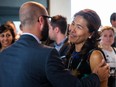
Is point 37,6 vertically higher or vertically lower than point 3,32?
higher

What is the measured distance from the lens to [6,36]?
2904 millimetres

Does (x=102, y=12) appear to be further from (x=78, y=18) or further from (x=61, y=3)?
(x=78, y=18)

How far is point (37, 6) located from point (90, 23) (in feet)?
1.28

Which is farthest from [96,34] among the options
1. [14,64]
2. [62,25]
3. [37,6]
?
[62,25]

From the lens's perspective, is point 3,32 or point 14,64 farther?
point 3,32

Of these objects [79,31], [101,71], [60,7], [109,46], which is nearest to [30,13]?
[79,31]

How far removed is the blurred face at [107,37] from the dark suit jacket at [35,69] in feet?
4.92

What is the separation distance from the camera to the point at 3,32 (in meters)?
2.94

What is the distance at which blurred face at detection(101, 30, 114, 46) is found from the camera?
8.97ft

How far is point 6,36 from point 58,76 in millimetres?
1855

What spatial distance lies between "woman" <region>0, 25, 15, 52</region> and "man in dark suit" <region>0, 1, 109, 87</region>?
1.59 meters

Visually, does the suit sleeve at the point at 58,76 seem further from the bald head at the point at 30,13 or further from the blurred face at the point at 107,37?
the blurred face at the point at 107,37

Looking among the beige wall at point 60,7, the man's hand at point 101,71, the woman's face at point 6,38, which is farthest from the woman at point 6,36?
the beige wall at point 60,7

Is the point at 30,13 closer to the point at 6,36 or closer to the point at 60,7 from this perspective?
the point at 6,36
